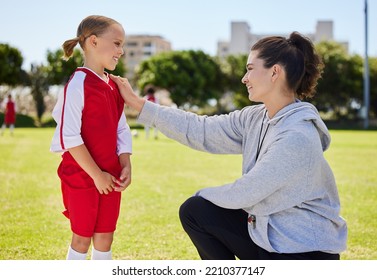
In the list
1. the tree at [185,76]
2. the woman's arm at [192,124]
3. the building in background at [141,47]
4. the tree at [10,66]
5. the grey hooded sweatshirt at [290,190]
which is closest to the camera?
the grey hooded sweatshirt at [290,190]

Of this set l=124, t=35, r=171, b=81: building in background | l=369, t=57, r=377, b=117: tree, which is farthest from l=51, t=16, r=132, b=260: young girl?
l=124, t=35, r=171, b=81: building in background

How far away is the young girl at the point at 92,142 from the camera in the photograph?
94.3 inches

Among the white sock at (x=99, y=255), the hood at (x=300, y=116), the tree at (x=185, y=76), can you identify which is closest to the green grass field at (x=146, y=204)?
the white sock at (x=99, y=255)

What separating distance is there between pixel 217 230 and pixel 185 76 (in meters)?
35.0

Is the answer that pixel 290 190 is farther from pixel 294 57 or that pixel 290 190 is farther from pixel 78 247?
pixel 78 247

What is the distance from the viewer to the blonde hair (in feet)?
8.16

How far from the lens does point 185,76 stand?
3719 centimetres

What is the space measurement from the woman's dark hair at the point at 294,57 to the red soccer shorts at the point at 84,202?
0.94 metres

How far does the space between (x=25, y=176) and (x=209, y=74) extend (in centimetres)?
3138

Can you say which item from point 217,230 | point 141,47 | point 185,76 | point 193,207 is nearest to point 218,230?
point 217,230

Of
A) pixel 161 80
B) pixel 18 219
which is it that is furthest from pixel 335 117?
pixel 18 219

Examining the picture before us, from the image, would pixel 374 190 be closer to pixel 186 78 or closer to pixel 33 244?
pixel 33 244

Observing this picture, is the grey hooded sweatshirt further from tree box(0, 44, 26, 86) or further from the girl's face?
tree box(0, 44, 26, 86)

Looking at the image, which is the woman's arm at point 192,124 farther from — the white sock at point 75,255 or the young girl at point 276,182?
the white sock at point 75,255
